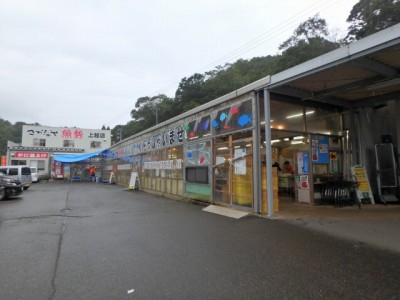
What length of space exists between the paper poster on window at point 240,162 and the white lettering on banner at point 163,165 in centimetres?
432

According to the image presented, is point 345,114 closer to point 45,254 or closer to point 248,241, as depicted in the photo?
Answer: point 248,241

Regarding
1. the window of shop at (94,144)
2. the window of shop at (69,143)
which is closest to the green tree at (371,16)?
Answer: the window of shop at (94,144)

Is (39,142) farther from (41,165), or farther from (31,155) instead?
(41,165)

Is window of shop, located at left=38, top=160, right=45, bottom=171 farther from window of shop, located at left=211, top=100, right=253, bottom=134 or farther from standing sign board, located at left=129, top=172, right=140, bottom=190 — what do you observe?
window of shop, located at left=211, top=100, right=253, bottom=134

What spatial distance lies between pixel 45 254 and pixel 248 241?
154 inches

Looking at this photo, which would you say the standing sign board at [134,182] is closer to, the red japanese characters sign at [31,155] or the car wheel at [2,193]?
the car wheel at [2,193]

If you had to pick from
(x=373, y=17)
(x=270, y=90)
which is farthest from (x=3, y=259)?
(x=373, y=17)

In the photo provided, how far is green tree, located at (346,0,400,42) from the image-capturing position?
2472 cm

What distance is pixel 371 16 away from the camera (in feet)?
88.7

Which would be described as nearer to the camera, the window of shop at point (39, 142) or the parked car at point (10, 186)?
the parked car at point (10, 186)

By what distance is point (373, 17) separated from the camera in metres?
26.7

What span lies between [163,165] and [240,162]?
6.77 meters

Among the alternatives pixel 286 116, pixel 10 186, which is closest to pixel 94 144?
pixel 10 186

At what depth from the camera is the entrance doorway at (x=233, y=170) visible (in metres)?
8.94
